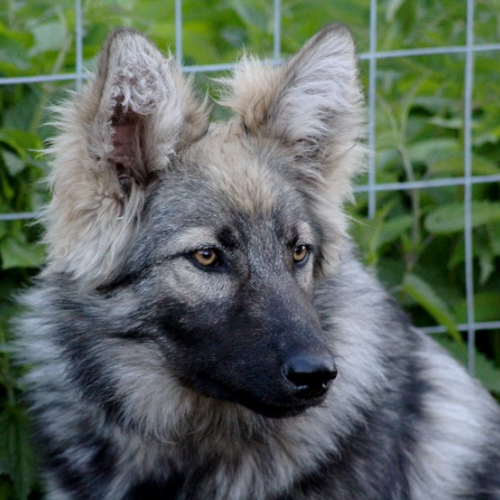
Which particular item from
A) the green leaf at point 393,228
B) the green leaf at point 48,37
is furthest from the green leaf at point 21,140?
the green leaf at point 393,228

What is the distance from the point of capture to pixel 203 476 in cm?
404

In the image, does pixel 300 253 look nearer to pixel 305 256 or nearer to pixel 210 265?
pixel 305 256

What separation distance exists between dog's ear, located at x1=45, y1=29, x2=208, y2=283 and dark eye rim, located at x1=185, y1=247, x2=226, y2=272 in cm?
28

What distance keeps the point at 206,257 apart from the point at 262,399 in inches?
22.5

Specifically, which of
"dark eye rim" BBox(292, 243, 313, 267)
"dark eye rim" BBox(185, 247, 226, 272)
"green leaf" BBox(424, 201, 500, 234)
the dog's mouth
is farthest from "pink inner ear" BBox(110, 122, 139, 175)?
"green leaf" BBox(424, 201, 500, 234)

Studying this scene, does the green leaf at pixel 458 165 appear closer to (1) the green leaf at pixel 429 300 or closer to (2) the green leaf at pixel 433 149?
(2) the green leaf at pixel 433 149

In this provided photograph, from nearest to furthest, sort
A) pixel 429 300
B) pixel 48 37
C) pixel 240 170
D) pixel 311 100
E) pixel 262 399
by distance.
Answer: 1. pixel 262 399
2. pixel 240 170
3. pixel 311 100
4. pixel 429 300
5. pixel 48 37

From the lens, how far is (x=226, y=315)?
12.2 ft

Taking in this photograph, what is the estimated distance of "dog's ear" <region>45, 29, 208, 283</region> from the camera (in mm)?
3709

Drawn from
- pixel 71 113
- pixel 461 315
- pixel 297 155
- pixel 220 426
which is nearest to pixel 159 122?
pixel 71 113

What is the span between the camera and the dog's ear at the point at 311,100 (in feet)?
13.2

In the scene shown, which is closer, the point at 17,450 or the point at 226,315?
the point at 226,315

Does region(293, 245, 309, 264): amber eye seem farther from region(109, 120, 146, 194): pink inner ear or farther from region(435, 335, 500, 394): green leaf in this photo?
region(435, 335, 500, 394): green leaf

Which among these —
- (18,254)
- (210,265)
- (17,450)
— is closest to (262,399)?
(210,265)
